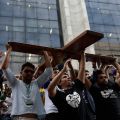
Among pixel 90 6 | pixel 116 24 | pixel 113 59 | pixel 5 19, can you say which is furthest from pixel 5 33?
pixel 113 59

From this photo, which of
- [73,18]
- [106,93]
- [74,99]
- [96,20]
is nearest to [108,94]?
[106,93]

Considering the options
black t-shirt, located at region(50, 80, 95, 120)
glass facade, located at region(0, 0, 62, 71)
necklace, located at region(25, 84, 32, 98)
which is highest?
glass facade, located at region(0, 0, 62, 71)

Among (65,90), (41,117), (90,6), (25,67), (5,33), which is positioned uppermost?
(90,6)

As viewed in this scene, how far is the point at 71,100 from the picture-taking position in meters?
4.49

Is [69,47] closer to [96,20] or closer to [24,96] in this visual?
[24,96]

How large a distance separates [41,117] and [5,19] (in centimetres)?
1979

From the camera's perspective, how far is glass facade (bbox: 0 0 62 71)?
2262cm

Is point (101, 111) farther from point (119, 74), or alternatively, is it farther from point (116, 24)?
point (116, 24)

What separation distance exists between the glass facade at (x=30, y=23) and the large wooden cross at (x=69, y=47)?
55.4ft

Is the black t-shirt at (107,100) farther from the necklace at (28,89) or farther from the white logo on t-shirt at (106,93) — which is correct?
the necklace at (28,89)

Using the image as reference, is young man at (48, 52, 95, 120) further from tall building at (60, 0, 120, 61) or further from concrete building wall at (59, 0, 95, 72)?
concrete building wall at (59, 0, 95, 72)

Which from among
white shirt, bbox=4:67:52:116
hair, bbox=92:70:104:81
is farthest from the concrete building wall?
white shirt, bbox=4:67:52:116

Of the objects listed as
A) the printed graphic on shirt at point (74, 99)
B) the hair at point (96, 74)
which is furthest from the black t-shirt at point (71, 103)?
the hair at point (96, 74)

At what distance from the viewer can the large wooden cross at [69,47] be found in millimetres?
4480
